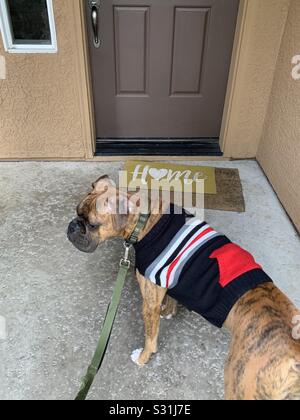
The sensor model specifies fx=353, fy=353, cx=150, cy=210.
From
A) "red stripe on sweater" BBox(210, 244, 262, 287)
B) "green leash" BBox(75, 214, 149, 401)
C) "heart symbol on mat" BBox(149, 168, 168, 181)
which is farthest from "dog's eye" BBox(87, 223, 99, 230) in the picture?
"heart symbol on mat" BBox(149, 168, 168, 181)

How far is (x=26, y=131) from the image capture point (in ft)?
11.1

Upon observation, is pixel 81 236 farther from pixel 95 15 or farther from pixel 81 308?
pixel 95 15

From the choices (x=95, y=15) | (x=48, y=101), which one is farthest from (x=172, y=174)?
(x=95, y=15)

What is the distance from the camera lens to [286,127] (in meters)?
Result: 2.99

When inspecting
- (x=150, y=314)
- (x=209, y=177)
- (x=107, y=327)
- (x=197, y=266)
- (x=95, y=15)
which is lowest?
(x=209, y=177)

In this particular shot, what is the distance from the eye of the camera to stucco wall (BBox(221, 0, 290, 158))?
2.90 m

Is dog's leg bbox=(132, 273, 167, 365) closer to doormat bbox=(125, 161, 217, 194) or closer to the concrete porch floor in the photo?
the concrete porch floor

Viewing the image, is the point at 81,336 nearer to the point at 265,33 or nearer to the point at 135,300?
the point at 135,300

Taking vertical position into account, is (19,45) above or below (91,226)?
above

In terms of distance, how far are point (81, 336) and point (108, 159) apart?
2.00 m

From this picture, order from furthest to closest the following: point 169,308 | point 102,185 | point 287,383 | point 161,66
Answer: point 161,66
point 169,308
point 102,185
point 287,383

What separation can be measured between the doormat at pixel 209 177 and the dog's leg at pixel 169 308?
110 centimetres

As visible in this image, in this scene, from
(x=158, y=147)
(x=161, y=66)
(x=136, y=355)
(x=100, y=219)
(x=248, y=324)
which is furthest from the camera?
(x=158, y=147)

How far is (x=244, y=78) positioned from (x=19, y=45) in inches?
78.2
